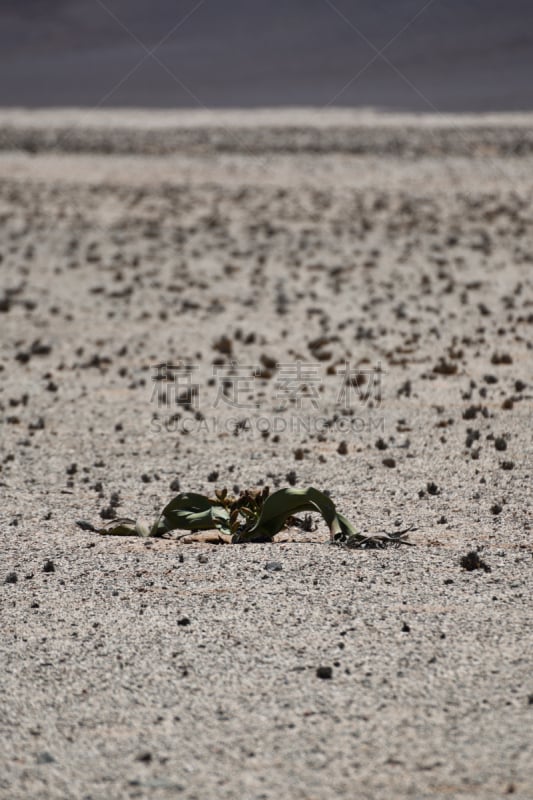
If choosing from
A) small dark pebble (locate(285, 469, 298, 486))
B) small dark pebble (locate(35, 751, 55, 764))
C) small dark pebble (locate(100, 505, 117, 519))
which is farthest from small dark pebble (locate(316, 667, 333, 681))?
small dark pebble (locate(285, 469, 298, 486))

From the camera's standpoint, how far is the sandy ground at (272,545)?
555 centimetres

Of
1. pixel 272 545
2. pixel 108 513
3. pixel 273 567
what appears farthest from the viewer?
pixel 108 513

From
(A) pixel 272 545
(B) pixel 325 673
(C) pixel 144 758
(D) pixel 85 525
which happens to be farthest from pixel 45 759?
(D) pixel 85 525

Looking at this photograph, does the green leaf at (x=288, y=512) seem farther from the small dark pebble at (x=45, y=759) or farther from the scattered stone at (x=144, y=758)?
the small dark pebble at (x=45, y=759)

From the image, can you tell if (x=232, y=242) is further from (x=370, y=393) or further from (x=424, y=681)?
(x=424, y=681)

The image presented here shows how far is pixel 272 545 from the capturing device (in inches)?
336

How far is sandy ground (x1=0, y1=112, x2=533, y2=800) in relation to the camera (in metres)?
5.55

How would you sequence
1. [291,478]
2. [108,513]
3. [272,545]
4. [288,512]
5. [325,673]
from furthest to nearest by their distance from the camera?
[291,478]
[108,513]
[288,512]
[272,545]
[325,673]

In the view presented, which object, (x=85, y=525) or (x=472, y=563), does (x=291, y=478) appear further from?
(x=472, y=563)

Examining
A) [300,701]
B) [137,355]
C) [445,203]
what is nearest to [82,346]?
[137,355]

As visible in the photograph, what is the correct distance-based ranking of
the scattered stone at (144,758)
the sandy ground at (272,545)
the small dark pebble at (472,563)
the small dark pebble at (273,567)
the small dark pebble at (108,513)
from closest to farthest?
the scattered stone at (144,758) < the sandy ground at (272,545) < the small dark pebble at (472,563) < the small dark pebble at (273,567) < the small dark pebble at (108,513)

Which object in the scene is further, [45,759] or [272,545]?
[272,545]

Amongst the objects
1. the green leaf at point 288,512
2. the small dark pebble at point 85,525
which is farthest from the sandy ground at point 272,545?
the green leaf at point 288,512

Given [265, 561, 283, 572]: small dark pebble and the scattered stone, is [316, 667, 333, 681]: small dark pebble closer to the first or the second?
the scattered stone
